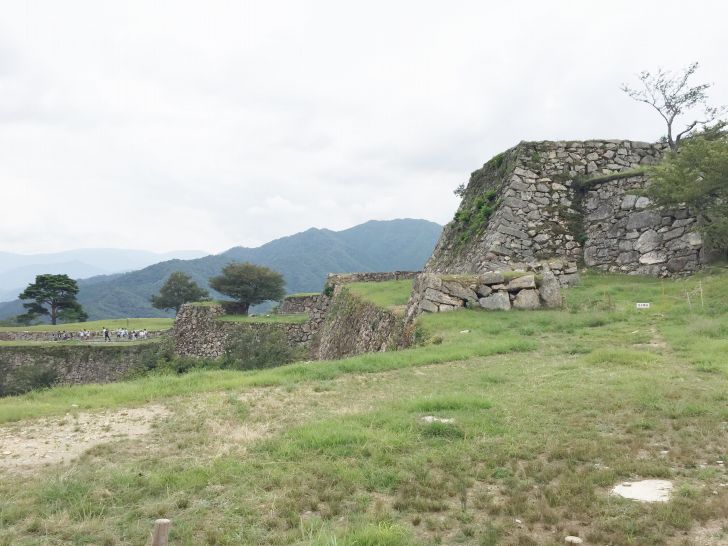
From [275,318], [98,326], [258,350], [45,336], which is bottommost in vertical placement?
[258,350]

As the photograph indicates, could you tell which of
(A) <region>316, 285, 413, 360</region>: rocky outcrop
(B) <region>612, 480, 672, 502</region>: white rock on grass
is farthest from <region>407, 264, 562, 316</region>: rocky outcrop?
(B) <region>612, 480, 672, 502</region>: white rock on grass

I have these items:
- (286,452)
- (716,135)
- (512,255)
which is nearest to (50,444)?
(286,452)

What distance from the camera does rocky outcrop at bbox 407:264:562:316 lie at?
13.5 metres

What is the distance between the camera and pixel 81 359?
106 feet

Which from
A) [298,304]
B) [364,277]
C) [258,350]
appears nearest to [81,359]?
[258,350]

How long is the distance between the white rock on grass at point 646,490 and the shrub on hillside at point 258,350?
21.9 meters

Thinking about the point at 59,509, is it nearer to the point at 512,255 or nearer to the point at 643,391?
the point at 643,391

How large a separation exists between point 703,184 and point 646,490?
12.2m

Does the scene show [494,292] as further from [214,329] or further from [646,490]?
[214,329]

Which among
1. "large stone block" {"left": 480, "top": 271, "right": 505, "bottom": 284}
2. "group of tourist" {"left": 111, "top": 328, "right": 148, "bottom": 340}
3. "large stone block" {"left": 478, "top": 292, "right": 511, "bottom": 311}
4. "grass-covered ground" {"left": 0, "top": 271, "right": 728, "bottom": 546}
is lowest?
"group of tourist" {"left": 111, "top": 328, "right": 148, "bottom": 340}

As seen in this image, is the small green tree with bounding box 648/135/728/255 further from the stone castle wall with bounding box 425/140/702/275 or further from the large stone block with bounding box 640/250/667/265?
the large stone block with bounding box 640/250/667/265

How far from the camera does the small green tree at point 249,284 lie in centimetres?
4309

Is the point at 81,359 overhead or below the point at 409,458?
below

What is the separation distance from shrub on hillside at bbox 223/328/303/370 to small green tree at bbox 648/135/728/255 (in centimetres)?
1822
